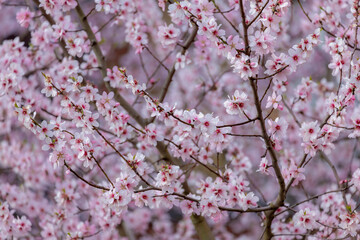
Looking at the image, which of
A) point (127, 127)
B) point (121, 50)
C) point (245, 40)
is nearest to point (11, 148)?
point (127, 127)

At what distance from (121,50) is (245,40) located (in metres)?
9.99

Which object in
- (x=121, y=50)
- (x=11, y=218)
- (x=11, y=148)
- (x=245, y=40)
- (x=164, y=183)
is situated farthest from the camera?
(x=121, y=50)

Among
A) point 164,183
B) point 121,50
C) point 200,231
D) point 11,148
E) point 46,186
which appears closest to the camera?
point 164,183

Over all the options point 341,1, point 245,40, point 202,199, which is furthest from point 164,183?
point 341,1

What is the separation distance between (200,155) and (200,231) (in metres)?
0.90

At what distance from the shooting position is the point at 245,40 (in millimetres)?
2811

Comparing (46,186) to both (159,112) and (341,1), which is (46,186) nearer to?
(159,112)

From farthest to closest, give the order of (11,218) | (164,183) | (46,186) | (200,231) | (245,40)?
(46,186)
(200,231)
(11,218)
(164,183)
(245,40)

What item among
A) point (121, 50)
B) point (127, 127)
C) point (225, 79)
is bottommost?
point (127, 127)

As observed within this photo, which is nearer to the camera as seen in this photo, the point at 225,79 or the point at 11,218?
the point at 11,218

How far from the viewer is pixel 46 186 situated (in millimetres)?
6438

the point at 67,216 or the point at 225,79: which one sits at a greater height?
the point at 225,79

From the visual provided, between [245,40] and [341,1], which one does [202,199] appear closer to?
[245,40]

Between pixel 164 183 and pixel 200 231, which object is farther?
pixel 200 231
